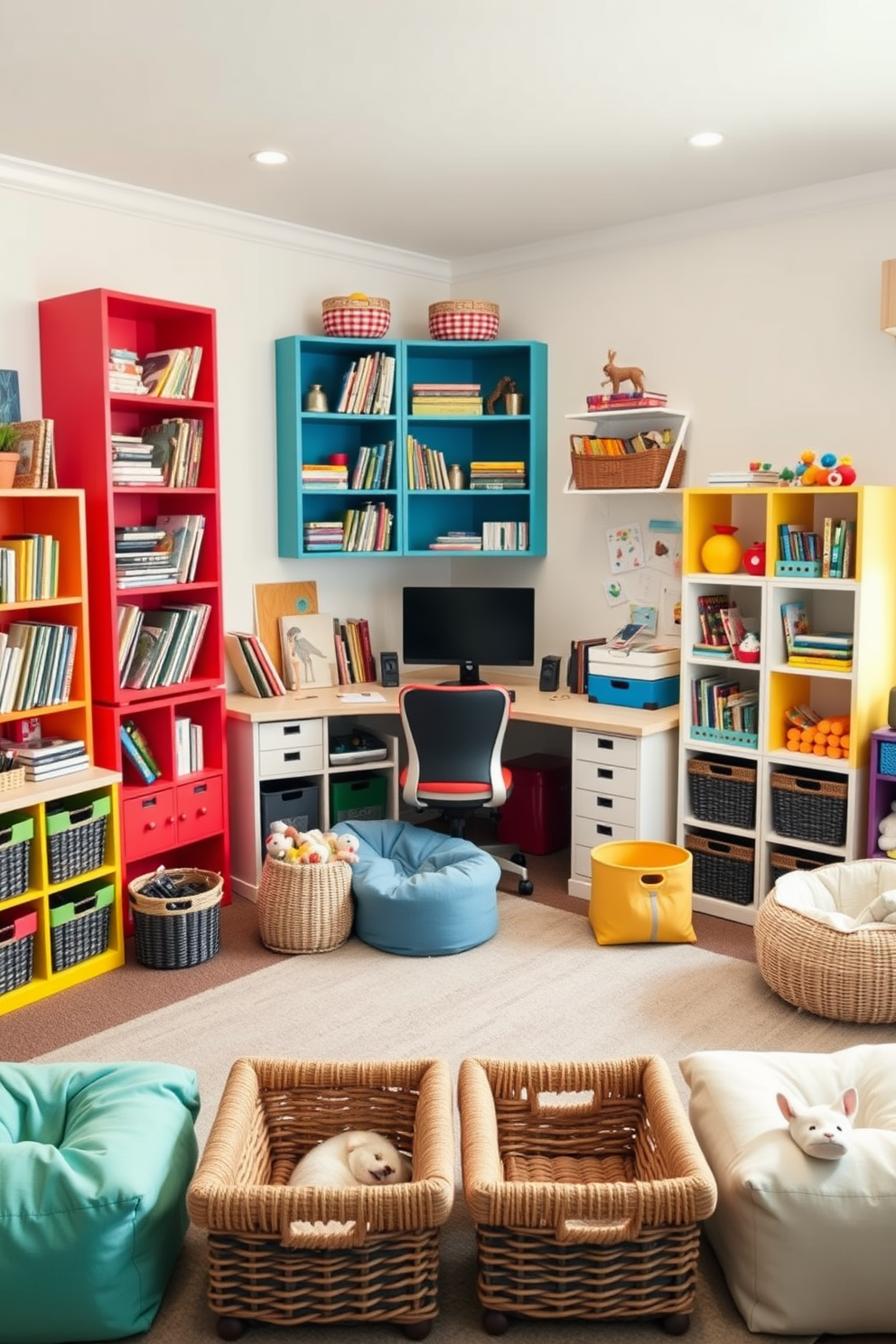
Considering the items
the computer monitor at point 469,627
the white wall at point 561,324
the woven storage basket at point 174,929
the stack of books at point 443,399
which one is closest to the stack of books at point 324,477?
the white wall at point 561,324

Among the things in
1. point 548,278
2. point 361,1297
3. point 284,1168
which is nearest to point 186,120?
point 548,278

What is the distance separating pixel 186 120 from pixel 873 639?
2751mm

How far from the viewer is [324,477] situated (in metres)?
4.99

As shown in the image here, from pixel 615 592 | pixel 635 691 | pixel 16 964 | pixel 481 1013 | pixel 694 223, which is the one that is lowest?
pixel 481 1013

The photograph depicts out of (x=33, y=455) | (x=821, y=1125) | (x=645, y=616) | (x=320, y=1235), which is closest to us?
(x=320, y=1235)

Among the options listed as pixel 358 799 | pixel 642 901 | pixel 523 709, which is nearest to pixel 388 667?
pixel 358 799

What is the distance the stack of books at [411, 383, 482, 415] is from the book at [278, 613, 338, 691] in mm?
992

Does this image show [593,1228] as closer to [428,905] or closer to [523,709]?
[428,905]

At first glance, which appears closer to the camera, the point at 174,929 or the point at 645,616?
the point at 174,929

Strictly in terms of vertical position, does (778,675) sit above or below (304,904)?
above

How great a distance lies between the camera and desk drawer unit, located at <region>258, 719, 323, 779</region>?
4539 millimetres

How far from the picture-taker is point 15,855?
3666mm

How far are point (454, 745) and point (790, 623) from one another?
50.3 inches

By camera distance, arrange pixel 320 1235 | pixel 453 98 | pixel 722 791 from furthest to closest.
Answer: pixel 722 791
pixel 453 98
pixel 320 1235
